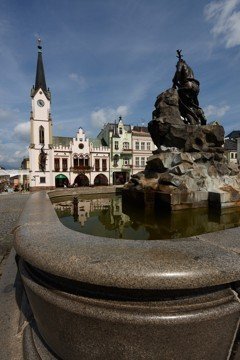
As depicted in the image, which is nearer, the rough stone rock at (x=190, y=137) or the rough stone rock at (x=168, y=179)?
the rough stone rock at (x=168, y=179)

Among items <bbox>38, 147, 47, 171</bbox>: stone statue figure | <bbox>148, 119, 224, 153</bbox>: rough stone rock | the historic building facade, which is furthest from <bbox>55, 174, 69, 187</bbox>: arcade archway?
<bbox>148, 119, 224, 153</bbox>: rough stone rock

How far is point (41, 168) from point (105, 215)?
118ft

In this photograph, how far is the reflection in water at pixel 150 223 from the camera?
4.23 metres

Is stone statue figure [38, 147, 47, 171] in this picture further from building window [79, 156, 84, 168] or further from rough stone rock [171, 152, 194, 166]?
rough stone rock [171, 152, 194, 166]

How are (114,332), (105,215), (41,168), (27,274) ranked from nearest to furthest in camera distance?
(114,332), (27,274), (105,215), (41,168)

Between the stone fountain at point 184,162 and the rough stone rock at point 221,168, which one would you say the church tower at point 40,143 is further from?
the rough stone rock at point 221,168

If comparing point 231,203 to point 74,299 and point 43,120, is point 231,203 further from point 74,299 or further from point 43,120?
point 43,120

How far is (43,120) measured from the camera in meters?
41.5

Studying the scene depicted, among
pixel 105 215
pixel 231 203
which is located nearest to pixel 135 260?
pixel 105 215

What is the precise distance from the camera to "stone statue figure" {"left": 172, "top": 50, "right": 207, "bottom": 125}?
10.3 meters

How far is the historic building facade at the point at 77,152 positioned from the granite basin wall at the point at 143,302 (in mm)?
39675

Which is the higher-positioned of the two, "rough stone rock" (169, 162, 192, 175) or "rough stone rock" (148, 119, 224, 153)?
"rough stone rock" (148, 119, 224, 153)

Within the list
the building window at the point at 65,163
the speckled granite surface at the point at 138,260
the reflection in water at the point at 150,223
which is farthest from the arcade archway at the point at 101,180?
the speckled granite surface at the point at 138,260

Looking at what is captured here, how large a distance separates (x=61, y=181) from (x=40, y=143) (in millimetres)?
7297
